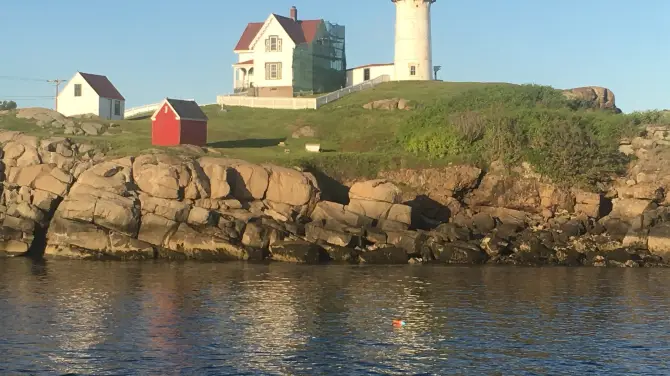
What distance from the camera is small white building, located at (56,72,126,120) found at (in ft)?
261

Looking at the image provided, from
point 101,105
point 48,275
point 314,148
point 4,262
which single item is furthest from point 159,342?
point 101,105

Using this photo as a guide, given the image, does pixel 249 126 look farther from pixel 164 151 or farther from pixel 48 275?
pixel 48 275

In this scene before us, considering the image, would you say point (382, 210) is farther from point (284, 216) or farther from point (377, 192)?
point (284, 216)

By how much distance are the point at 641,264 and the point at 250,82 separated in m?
53.1

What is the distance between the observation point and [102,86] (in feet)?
265

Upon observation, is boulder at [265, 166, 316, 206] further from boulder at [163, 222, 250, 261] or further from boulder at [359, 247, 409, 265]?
boulder at [359, 247, 409, 265]

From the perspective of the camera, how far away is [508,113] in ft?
213

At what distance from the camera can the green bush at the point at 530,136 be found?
59.1m

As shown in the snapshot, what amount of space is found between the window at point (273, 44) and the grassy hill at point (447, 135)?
14.1 m

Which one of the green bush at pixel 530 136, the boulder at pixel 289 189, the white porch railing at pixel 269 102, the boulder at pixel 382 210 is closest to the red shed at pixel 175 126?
the boulder at pixel 289 189

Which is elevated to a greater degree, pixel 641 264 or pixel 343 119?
pixel 343 119

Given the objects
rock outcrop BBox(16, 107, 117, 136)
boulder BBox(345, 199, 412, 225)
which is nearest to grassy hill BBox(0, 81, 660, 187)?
rock outcrop BBox(16, 107, 117, 136)

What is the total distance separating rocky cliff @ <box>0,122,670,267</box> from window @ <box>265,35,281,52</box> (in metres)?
34.5

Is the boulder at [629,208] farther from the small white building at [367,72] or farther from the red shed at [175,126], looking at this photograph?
the small white building at [367,72]
